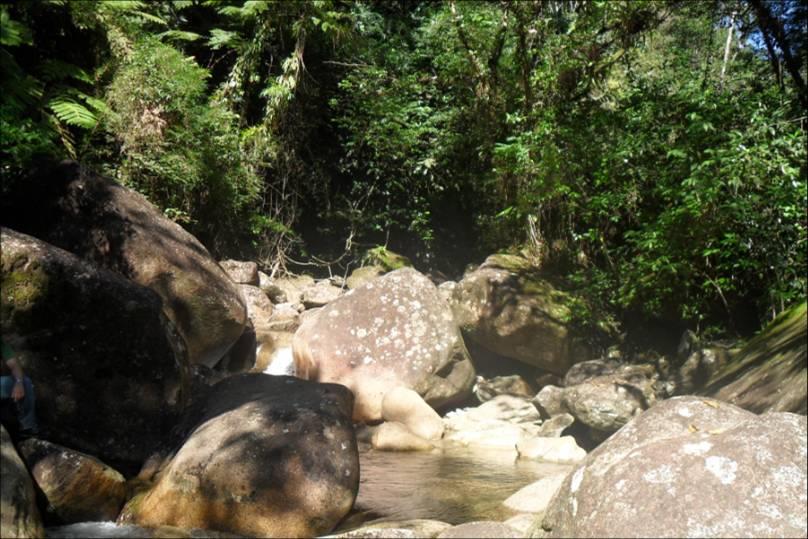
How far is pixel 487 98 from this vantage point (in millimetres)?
13766

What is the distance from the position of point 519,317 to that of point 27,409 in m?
7.40

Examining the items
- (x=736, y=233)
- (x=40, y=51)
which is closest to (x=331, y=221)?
(x=40, y=51)

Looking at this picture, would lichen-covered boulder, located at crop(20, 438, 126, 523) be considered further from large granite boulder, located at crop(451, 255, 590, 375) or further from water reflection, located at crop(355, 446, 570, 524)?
large granite boulder, located at crop(451, 255, 590, 375)

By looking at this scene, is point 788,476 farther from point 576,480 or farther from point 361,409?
point 361,409

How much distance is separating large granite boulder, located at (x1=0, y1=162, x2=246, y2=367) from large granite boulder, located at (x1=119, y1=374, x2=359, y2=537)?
294 centimetres

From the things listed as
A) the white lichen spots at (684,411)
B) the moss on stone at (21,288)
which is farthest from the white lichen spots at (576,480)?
the moss on stone at (21,288)

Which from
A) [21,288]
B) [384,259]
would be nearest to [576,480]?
[21,288]

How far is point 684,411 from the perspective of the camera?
353 centimetres

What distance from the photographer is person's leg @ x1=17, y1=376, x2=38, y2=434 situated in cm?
500

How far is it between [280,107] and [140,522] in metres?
11.0

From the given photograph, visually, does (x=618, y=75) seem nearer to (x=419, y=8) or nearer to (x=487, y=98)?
(x=487, y=98)

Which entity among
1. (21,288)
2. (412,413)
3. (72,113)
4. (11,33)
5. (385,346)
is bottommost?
(412,413)

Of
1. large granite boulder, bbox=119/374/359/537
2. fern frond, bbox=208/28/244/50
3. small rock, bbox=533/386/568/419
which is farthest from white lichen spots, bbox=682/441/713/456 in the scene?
fern frond, bbox=208/28/244/50

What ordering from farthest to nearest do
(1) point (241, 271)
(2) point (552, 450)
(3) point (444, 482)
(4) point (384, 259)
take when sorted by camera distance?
(4) point (384, 259), (1) point (241, 271), (2) point (552, 450), (3) point (444, 482)
